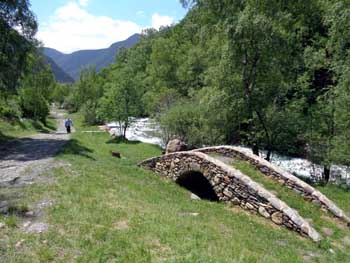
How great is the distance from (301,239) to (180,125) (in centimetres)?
1887

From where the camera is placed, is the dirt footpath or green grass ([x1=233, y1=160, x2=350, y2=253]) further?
the dirt footpath

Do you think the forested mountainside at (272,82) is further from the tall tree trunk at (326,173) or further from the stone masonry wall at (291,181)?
the stone masonry wall at (291,181)

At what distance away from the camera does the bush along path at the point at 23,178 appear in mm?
7672

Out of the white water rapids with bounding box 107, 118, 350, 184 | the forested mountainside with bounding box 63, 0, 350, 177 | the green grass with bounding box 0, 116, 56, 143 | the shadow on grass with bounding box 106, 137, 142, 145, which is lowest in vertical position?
the shadow on grass with bounding box 106, 137, 142, 145

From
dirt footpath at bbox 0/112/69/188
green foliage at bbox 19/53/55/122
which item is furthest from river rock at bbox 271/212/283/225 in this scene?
green foliage at bbox 19/53/55/122

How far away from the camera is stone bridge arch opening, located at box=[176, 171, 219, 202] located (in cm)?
1540

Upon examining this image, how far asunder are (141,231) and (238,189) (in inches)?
222

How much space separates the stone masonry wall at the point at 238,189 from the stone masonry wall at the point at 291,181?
4.98 ft

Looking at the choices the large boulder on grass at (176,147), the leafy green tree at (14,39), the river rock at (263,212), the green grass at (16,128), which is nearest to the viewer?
the river rock at (263,212)

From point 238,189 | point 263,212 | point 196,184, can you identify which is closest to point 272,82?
point 196,184

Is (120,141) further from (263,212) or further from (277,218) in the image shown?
(277,218)

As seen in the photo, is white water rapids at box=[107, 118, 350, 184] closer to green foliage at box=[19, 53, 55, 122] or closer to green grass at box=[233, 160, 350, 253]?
green grass at box=[233, 160, 350, 253]

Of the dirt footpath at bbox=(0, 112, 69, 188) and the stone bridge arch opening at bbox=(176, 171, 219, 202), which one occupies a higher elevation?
the dirt footpath at bbox=(0, 112, 69, 188)

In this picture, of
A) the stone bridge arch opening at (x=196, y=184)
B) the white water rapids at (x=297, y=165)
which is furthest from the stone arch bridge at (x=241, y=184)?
the white water rapids at (x=297, y=165)
